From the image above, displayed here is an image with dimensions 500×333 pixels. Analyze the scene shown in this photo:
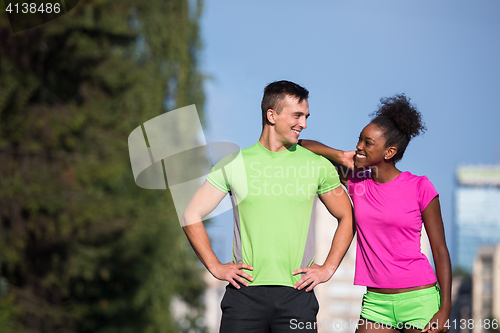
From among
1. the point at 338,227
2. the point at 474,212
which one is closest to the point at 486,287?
the point at 338,227

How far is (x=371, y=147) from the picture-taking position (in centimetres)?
295

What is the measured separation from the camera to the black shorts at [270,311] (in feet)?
9.11

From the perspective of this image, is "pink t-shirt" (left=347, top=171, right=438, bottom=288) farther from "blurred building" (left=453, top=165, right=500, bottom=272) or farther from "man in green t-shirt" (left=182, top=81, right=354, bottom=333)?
"blurred building" (left=453, top=165, right=500, bottom=272)

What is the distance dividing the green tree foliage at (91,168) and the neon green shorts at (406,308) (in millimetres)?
8109

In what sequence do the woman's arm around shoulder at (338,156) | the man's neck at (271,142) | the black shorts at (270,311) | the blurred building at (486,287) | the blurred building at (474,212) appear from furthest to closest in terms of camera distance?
the blurred building at (474,212), the blurred building at (486,287), the woman's arm around shoulder at (338,156), the man's neck at (271,142), the black shorts at (270,311)

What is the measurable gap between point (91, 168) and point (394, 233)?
8795mm

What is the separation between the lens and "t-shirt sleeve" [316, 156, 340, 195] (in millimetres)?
2914

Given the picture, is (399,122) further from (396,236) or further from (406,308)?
(406,308)

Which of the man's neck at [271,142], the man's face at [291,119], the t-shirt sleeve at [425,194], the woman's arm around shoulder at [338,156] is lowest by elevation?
the t-shirt sleeve at [425,194]

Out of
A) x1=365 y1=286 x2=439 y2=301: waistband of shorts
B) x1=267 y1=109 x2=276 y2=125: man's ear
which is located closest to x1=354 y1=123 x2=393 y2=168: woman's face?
x1=267 y1=109 x2=276 y2=125: man's ear

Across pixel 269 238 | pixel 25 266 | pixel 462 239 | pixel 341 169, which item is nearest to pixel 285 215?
pixel 269 238

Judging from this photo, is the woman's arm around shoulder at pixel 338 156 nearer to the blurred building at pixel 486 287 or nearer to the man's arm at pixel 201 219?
the man's arm at pixel 201 219

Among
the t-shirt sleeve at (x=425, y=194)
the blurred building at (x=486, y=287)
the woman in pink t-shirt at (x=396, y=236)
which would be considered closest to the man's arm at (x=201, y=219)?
the woman in pink t-shirt at (x=396, y=236)

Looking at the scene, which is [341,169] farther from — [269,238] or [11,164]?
[11,164]
